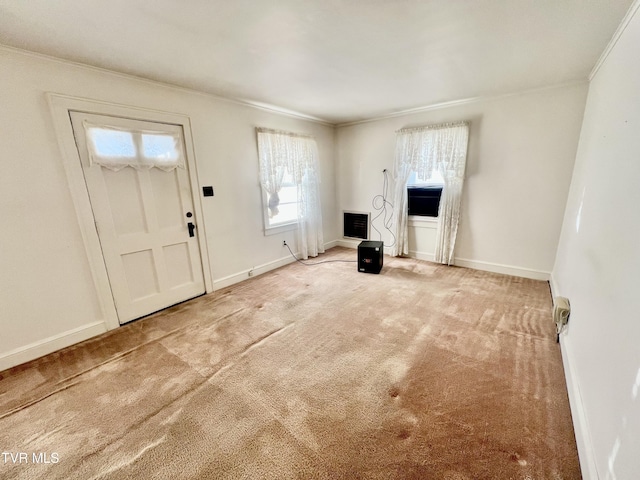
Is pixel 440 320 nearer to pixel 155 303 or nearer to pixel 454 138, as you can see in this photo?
pixel 454 138

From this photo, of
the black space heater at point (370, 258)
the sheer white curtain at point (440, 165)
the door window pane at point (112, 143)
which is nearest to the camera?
the door window pane at point (112, 143)

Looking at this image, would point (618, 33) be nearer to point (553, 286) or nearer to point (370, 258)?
point (553, 286)

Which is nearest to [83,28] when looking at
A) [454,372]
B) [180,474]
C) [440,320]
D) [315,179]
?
[180,474]

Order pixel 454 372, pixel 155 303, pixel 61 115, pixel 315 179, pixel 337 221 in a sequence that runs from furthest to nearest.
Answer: pixel 337 221, pixel 315 179, pixel 155 303, pixel 61 115, pixel 454 372

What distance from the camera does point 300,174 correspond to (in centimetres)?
407

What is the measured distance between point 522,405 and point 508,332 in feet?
2.83

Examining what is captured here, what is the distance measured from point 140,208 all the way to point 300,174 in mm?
2237

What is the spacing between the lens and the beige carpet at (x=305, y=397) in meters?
1.27

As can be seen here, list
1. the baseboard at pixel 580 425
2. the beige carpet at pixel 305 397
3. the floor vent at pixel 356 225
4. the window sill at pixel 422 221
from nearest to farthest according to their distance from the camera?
the baseboard at pixel 580 425 → the beige carpet at pixel 305 397 → the window sill at pixel 422 221 → the floor vent at pixel 356 225

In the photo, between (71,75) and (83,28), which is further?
(71,75)

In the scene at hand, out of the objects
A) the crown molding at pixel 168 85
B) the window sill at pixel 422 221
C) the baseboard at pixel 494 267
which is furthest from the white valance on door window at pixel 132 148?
the baseboard at pixel 494 267

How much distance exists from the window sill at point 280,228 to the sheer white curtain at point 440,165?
1701 mm

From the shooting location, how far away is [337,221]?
513 centimetres

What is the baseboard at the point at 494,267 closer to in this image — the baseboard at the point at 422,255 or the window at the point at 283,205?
the baseboard at the point at 422,255
